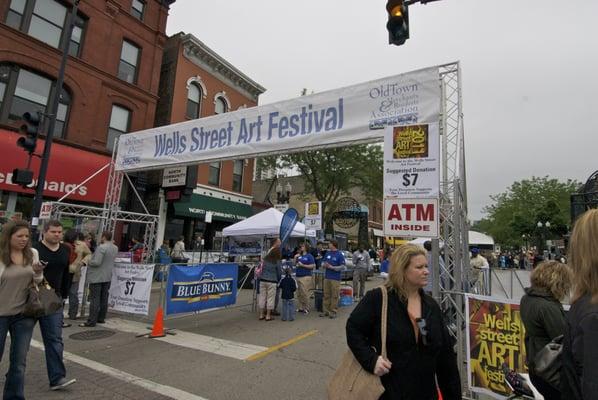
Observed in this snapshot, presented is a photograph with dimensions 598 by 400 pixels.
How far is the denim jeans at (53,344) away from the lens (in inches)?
164

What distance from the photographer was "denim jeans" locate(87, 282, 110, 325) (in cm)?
772

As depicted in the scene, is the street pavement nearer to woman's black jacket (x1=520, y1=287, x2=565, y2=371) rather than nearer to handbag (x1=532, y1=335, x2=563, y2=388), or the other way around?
woman's black jacket (x1=520, y1=287, x2=565, y2=371)

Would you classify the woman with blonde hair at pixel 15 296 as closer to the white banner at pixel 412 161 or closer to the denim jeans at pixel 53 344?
the denim jeans at pixel 53 344

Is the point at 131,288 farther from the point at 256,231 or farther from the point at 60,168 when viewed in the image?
the point at 60,168

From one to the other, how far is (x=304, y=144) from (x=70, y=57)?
13397 millimetres

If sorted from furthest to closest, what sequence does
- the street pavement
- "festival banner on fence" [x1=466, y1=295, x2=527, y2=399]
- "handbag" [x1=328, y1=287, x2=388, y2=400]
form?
the street pavement < "festival banner on fence" [x1=466, y1=295, x2=527, y2=399] < "handbag" [x1=328, y1=287, x2=388, y2=400]

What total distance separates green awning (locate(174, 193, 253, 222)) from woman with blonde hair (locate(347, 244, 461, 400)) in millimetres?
17588

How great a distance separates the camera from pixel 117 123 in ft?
58.0

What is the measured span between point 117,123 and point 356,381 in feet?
60.7

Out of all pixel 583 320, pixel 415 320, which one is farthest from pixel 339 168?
pixel 583 320

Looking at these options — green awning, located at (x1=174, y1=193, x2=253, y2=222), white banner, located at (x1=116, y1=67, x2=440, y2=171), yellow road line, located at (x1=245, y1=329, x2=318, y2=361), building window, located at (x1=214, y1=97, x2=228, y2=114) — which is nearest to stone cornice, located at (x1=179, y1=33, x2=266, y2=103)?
building window, located at (x1=214, y1=97, x2=228, y2=114)

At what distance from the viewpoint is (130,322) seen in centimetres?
832

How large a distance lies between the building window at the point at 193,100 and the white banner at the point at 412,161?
17659 millimetres

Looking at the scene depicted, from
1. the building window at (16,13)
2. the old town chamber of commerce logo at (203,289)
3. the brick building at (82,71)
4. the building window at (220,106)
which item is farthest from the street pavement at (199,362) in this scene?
the building window at (220,106)
